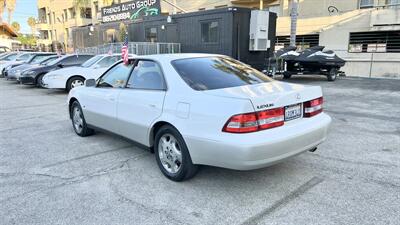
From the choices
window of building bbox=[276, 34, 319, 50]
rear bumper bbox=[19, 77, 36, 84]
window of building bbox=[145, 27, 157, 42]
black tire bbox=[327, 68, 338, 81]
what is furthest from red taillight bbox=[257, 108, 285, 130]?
window of building bbox=[276, 34, 319, 50]

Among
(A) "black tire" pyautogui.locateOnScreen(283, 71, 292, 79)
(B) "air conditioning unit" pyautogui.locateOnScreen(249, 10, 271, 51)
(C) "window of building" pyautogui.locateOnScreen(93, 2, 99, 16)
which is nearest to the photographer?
(B) "air conditioning unit" pyautogui.locateOnScreen(249, 10, 271, 51)

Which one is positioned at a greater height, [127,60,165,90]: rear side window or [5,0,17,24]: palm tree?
[5,0,17,24]: palm tree

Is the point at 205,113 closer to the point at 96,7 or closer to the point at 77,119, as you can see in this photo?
the point at 77,119

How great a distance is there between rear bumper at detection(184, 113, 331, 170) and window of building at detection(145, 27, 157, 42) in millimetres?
15692

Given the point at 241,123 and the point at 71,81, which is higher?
the point at 241,123

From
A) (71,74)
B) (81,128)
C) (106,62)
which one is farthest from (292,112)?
(71,74)

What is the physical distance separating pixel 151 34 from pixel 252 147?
16.4 metres

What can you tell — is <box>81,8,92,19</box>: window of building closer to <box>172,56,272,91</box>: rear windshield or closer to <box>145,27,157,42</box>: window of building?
<box>145,27,157,42</box>: window of building

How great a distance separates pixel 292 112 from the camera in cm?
375

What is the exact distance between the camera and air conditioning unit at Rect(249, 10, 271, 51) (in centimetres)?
1415

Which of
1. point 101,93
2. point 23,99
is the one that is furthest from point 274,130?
point 23,99

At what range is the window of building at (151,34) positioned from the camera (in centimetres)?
1848

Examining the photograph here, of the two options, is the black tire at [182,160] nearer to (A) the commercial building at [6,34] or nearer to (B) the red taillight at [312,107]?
(B) the red taillight at [312,107]

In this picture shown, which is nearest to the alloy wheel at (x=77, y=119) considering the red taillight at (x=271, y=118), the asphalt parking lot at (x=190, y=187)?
the asphalt parking lot at (x=190, y=187)
